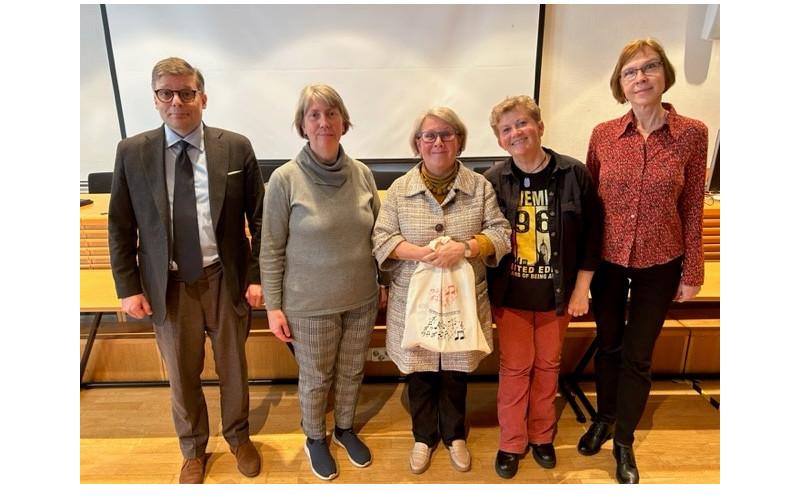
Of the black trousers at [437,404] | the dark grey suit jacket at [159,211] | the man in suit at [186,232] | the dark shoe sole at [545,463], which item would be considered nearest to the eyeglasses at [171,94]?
the man in suit at [186,232]

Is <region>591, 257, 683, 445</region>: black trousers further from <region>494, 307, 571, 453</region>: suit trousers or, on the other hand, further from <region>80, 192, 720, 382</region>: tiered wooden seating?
<region>80, 192, 720, 382</region>: tiered wooden seating

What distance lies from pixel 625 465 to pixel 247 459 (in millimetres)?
1418

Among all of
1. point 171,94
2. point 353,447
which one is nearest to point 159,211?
point 171,94

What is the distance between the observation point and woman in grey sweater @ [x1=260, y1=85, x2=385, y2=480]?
1.41 meters

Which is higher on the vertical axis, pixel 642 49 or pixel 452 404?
pixel 642 49

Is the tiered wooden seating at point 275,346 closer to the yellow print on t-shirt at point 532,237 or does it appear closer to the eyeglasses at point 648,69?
the yellow print on t-shirt at point 532,237

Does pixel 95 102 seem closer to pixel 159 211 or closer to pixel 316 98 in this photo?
pixel 159 211

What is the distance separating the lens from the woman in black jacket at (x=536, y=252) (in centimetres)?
142

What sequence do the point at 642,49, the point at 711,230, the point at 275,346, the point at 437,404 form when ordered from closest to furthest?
the point at 642,49
the point at 437,404
the point at 275,346
the point at 711,230

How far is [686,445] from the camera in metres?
1.88

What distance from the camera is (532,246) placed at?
4.87 ft

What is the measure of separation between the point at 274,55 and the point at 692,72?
284 cm

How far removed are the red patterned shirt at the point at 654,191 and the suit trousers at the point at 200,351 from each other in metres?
1.30

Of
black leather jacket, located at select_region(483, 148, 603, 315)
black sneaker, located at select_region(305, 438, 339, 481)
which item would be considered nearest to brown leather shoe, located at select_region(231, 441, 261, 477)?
black sneaker, located at select_region(305, 438, 339, 481)
